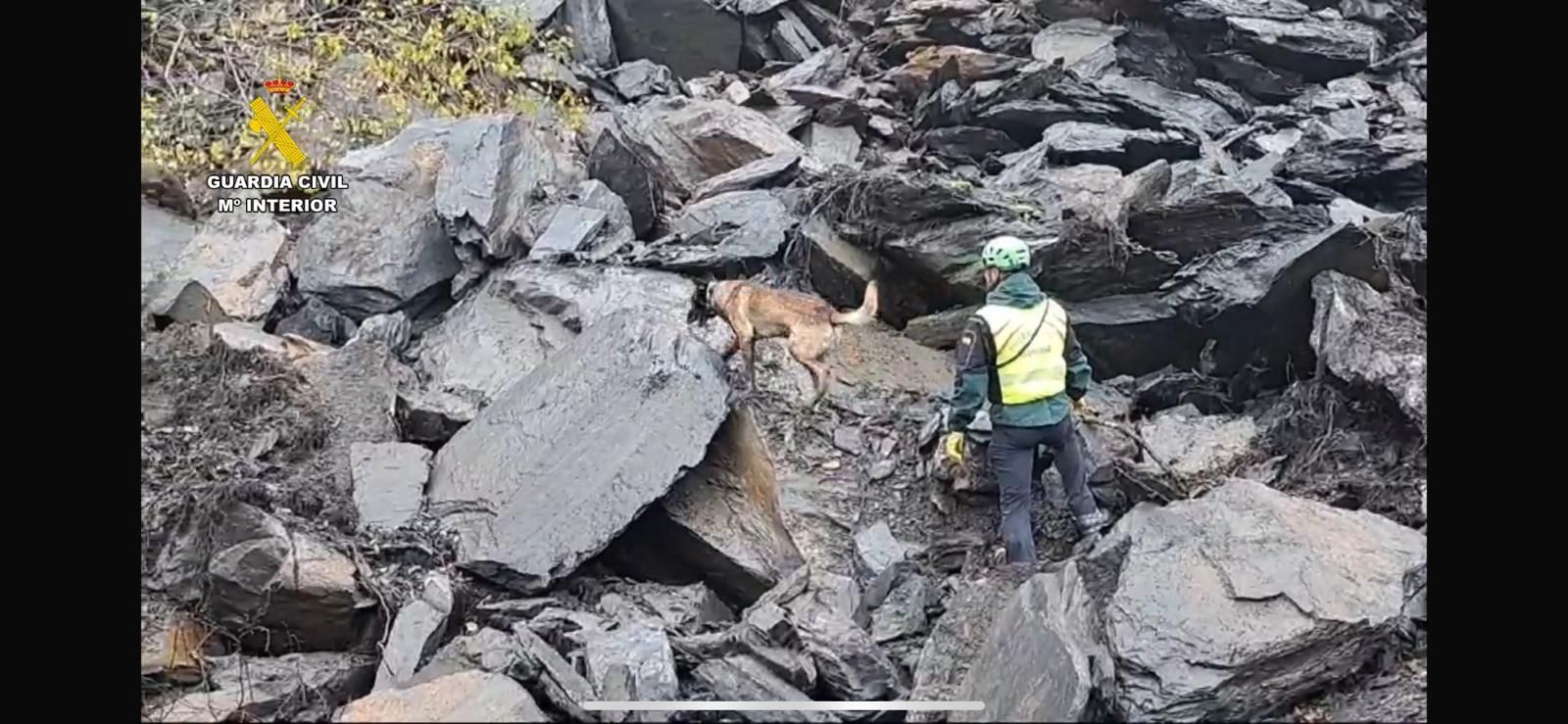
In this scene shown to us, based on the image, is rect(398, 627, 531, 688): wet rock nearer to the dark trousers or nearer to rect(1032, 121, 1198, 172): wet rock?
the dark trousers

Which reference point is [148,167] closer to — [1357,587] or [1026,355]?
[1026,355]

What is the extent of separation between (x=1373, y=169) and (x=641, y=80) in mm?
6259

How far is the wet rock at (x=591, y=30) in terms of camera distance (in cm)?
1165

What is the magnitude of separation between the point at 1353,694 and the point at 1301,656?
0.26 m

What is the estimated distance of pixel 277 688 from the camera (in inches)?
207

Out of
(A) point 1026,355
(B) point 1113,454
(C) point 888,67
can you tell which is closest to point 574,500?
(A) point 1026,355

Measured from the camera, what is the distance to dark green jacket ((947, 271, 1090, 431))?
233 inches

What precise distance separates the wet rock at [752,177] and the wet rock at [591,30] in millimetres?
2929

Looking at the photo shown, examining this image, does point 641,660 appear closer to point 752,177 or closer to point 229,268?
point 229,268

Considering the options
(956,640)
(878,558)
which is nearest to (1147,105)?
(878,558)

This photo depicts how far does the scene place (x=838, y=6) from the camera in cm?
1255

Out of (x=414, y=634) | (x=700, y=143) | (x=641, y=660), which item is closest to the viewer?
(x=641, y=660)

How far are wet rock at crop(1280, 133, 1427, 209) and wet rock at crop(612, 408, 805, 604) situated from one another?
4.86 metres

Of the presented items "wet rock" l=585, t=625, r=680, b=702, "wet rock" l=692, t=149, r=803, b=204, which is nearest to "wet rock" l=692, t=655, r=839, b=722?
"wet rock" l=585, t=625, r=680, b=702
